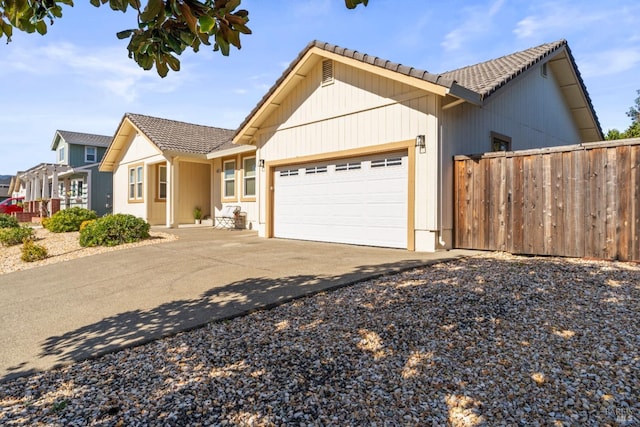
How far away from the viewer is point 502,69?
1011cm

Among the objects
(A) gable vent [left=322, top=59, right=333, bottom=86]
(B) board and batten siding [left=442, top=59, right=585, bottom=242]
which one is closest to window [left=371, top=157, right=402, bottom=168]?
(B) board and batten siding [left=442, top=59, right=585, bottom=242]

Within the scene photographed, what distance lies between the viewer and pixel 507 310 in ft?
13.0

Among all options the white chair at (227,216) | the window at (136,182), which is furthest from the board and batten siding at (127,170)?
the white chair at (227,216)

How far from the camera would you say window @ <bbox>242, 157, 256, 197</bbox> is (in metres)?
14.2

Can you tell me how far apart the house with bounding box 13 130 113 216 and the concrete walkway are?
17.3 meters

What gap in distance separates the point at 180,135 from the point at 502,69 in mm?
13581

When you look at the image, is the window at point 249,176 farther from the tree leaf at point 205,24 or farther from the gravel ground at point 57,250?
the tree leaf at point 205,24

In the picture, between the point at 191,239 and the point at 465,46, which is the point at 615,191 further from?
the point at 191,239

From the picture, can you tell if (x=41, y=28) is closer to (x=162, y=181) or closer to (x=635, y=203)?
(x=635, y=203)

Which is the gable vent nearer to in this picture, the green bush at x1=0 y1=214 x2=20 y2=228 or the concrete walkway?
the concrete walkway

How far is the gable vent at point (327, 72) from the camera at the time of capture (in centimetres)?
1008

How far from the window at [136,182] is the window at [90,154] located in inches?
533

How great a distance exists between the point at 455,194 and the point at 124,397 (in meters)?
7.20

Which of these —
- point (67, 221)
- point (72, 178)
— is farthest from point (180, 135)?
point (72, 178)
